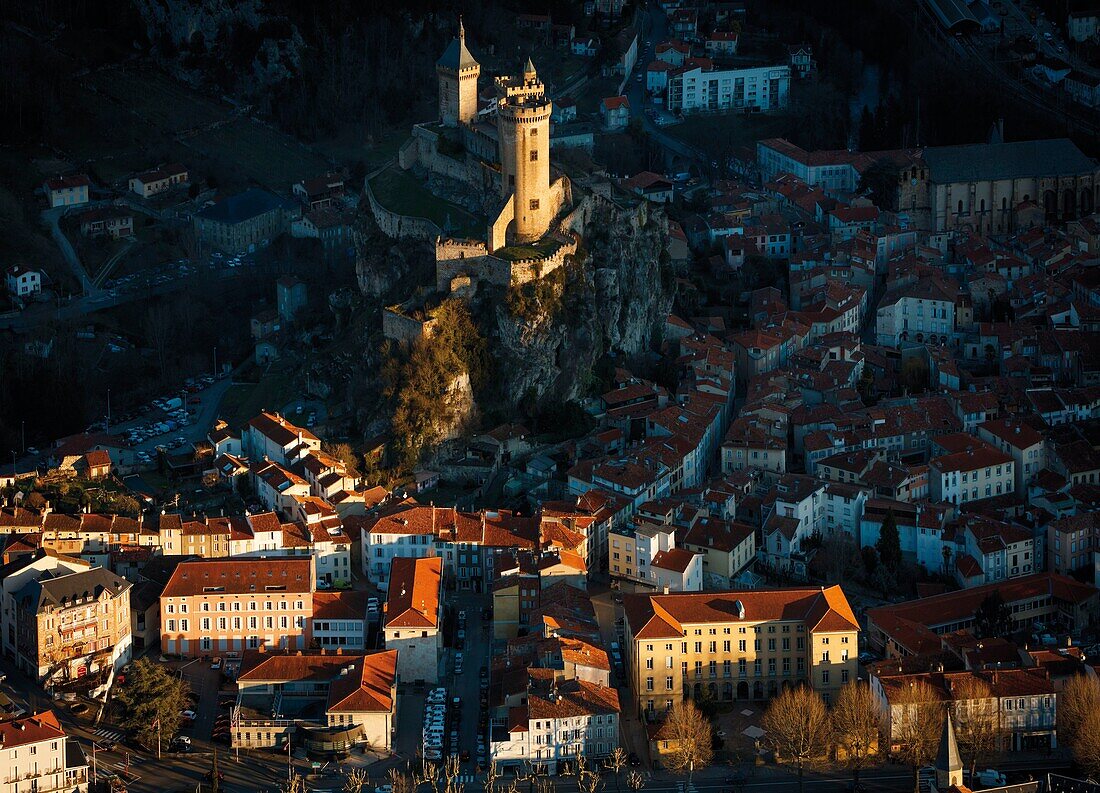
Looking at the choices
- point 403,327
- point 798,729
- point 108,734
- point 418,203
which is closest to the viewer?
point 798,729

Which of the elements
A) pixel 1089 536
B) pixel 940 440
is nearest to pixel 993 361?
pixel 940 440

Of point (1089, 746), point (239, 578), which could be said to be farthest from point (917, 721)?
point (239, 578)

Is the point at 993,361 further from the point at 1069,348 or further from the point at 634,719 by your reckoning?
the point at 634,719

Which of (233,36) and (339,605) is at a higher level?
(233,36)

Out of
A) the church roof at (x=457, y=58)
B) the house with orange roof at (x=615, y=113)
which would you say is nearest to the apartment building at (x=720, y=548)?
the church roof at (x=457, y=58)

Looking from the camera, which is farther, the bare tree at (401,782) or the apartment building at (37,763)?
the apartment building at (37,763)

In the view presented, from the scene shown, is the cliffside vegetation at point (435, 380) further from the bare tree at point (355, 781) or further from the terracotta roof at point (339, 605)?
the bare tree at point (355, 781)

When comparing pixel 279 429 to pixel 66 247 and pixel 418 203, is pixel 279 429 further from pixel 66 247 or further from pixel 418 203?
pixel 66 247
